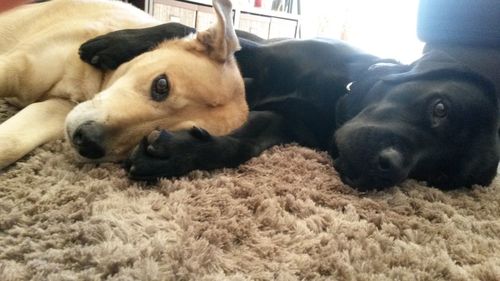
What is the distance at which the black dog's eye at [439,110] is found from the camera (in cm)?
147

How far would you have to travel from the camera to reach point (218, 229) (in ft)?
3.27

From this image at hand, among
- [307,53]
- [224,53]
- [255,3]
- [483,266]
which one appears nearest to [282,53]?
[307,53]

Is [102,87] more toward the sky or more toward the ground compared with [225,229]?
more toward the sky

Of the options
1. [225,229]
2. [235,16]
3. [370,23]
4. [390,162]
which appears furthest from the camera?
[370,23]

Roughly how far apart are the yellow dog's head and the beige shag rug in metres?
0.09

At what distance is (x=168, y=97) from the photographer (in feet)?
4.50

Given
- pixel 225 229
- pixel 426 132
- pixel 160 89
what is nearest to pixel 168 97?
pixel 160 89

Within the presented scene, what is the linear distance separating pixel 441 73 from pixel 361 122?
31 cm

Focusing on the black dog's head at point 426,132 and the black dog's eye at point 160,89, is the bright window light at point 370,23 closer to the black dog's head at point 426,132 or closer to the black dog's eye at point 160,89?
the black dog's head at point 426,132

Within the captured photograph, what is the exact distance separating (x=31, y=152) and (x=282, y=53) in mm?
1093

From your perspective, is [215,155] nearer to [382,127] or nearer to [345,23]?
[382,127]

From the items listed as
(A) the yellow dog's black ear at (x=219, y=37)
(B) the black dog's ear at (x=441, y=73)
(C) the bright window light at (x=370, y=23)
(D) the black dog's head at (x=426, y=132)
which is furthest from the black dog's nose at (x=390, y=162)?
(C) the bright window light at (x=370, y=23)

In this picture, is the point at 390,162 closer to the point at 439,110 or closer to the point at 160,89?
the point at 439,110

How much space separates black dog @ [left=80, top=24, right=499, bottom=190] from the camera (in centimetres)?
135
